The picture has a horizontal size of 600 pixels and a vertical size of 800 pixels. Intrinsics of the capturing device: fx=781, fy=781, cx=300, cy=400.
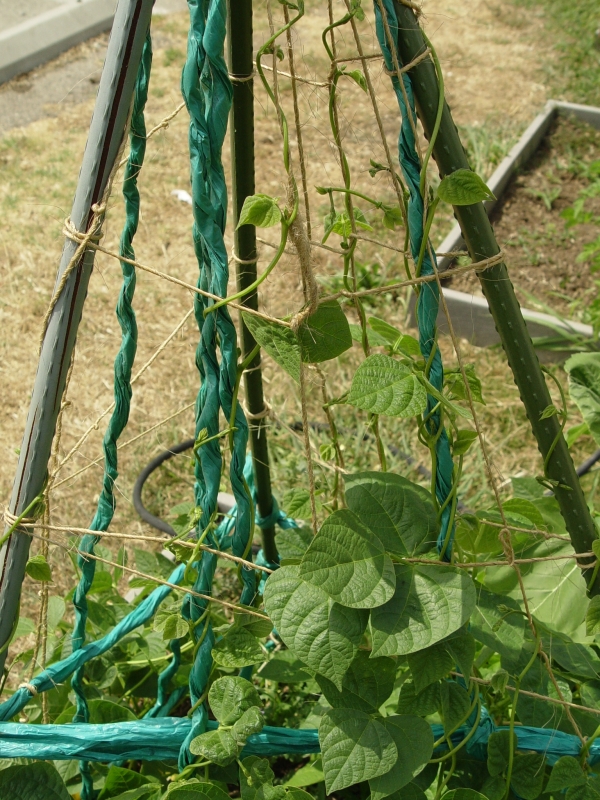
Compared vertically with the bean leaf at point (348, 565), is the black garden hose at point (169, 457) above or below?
below

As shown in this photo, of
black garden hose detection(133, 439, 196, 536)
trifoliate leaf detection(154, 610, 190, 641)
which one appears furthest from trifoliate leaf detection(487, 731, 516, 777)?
black garden hose detection(133, 439, 196, 536)

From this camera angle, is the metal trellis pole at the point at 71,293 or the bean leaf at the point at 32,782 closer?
the metal trellis pole at the point at 71,293

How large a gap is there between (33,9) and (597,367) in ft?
18.7

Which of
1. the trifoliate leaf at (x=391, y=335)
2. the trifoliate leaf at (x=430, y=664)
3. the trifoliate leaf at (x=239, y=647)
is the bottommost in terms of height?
the trifoliate leaf at (x=239, y=647)

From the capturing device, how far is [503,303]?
108 cm

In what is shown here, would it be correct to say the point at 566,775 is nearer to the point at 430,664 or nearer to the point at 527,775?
the point at 527,775

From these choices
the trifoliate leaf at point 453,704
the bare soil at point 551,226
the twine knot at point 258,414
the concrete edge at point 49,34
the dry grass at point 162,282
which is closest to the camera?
the trifoliate leaf at point 453,704

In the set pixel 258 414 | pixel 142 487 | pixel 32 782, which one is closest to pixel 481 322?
pixel 142 487

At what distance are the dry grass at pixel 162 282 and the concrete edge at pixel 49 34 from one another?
513 millimetres

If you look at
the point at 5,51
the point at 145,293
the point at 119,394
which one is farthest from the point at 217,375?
the point at 5,51

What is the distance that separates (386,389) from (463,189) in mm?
263

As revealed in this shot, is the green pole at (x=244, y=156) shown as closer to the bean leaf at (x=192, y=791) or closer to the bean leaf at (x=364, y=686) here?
the bean leaf at (x=364, y=686)

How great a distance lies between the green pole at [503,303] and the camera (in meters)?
0.95

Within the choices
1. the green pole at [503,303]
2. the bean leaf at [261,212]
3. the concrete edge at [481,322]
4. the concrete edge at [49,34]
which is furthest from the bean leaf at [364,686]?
the concrete edge at [49,34]
